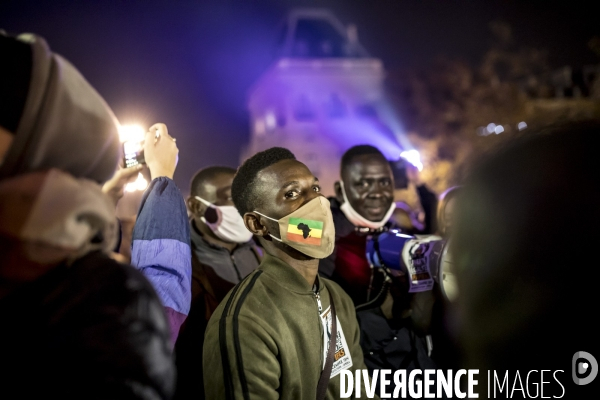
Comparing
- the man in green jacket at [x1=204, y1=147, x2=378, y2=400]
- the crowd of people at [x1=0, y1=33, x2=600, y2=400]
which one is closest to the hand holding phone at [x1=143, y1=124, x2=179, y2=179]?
the man in green jacket at [x1=204, y1=147, x2=378, y2=400]

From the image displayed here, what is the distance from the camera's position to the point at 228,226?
13.0 ft

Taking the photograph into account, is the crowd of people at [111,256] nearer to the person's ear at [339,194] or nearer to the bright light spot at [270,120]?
the person's ear at [339,194]

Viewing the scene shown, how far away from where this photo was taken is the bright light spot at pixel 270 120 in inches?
1275

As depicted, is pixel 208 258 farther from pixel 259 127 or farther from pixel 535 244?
pixel 259 127

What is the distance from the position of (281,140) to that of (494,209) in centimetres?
3071

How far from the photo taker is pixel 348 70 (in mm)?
32969

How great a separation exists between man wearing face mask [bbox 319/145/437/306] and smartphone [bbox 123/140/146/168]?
6.27ft

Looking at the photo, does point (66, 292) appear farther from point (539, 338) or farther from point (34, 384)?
point (539, 338)

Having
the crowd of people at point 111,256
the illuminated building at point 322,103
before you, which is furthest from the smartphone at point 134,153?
the illuminated building at point 322,103

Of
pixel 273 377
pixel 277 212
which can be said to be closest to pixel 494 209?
pixel 273 377

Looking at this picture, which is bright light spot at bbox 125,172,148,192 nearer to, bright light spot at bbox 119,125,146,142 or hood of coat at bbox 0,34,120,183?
bright light spot at bbox 119,125,146,142

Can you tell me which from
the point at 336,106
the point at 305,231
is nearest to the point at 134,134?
the point at 305,231

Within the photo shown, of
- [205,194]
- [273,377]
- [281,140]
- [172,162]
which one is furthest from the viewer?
[281,140]

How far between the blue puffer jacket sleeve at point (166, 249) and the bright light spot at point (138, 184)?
0.48 metres
